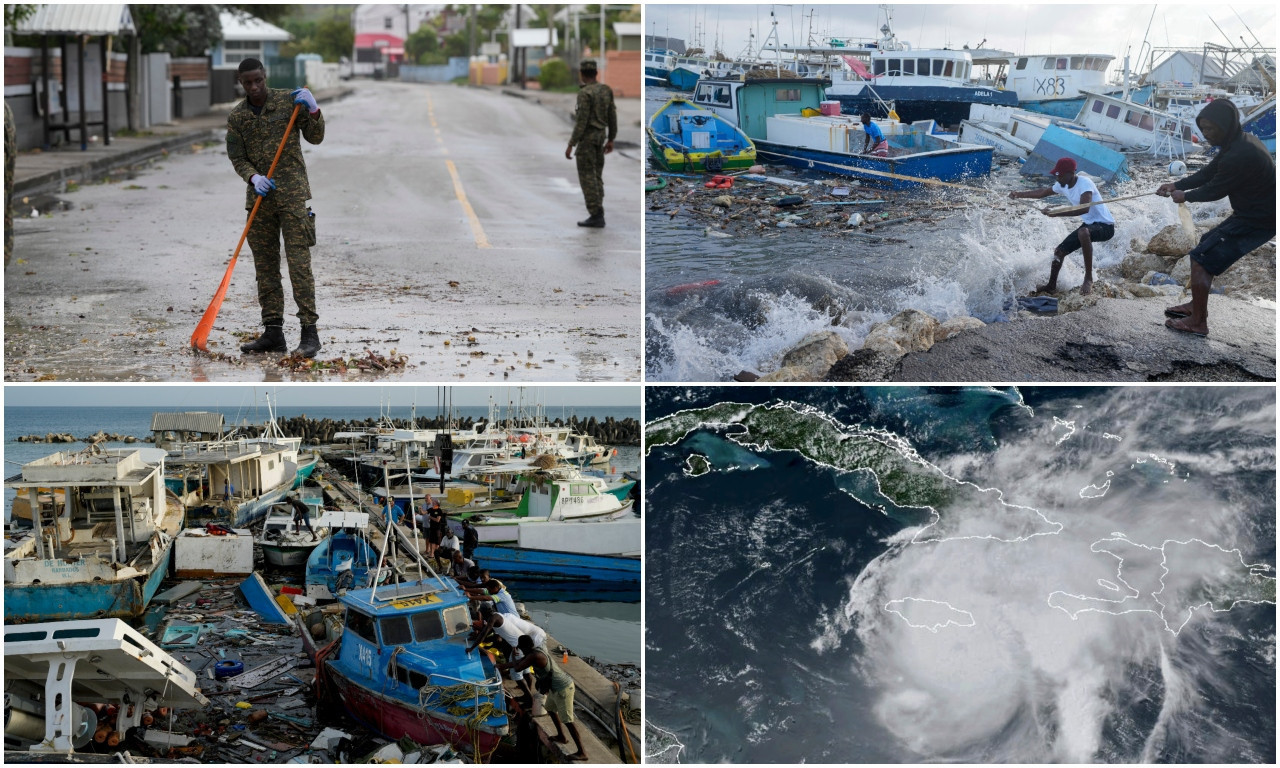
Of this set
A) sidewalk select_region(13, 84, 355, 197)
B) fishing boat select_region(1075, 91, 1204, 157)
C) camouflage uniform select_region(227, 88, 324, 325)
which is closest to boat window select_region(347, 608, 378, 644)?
camouflage uniform select_region(227, 88, 324, 325)

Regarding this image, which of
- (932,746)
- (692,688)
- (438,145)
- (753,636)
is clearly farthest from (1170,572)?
(438,145)

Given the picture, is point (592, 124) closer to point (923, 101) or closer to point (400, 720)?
point (923, 101)

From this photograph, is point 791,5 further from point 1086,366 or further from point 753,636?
point 753,636

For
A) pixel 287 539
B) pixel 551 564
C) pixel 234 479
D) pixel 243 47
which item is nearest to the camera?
pixel 551 564

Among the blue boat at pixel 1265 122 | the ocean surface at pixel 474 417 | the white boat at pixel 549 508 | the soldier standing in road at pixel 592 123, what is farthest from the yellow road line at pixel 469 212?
the blue boat at pixel 1265 122

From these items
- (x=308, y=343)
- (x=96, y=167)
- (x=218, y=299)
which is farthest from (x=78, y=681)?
(x=96, y=167)

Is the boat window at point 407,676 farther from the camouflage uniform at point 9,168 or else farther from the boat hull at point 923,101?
the boat hull at point 923,101

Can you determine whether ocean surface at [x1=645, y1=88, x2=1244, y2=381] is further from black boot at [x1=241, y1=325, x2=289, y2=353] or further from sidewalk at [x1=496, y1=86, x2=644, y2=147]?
sidewalk at [x1=496, y1=86, x2=644, y2=147]
